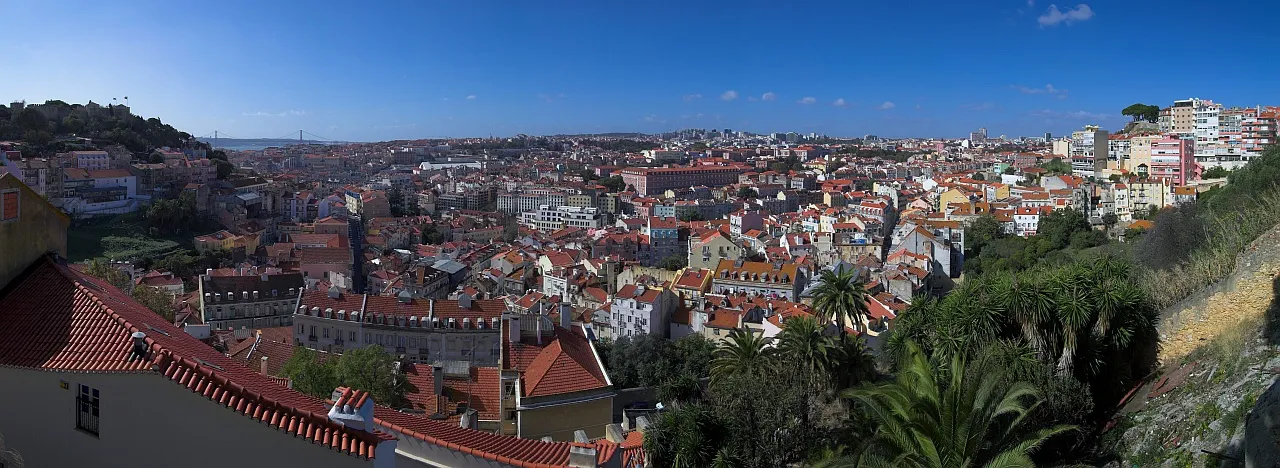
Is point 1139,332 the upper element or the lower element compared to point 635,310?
upper

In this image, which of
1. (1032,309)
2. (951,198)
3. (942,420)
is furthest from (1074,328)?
(951,198)

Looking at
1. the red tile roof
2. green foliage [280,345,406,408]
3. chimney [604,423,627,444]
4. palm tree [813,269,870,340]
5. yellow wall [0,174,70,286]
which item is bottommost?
chimney [604,423,627,444]

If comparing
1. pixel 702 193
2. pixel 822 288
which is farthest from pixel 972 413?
pixel 702 193

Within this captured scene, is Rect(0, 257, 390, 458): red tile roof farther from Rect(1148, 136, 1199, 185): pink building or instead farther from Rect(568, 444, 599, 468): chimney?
Rect(1148, 136, 1199, 185): pink building

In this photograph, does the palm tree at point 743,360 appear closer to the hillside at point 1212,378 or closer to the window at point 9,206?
the hillside at point 1212,378

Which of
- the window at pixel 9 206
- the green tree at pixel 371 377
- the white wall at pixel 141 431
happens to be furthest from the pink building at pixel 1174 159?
the window at pixel 9 206

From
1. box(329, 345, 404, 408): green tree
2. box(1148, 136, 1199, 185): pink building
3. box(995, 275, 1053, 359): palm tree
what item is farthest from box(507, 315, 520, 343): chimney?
box(1148, 136, 1199, 185): pink building

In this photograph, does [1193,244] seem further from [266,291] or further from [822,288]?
[266,291]
